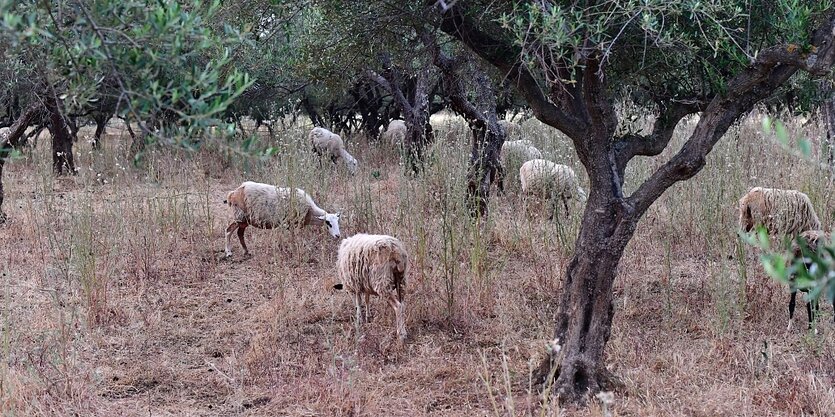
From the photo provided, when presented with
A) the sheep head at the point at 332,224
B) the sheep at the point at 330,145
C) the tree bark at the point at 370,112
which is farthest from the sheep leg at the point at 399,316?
the tree bark at the point at 370,112

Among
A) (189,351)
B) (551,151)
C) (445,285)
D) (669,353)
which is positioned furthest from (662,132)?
(551,151)

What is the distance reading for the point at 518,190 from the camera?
35.0ft

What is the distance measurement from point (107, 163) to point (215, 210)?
413 cm

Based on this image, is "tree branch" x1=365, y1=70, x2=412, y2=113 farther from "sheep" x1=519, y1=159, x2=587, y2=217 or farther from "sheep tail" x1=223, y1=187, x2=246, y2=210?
"sheep tail" x1=223, y1=187, x2=246, y2=210

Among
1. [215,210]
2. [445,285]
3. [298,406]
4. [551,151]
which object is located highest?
[551,151]

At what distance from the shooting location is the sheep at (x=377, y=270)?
5.62 m

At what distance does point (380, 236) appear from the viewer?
5852 millimetres

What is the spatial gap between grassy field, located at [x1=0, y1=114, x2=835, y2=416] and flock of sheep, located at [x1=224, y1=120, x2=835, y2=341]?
0.24m

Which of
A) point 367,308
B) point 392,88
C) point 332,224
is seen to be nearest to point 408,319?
point 367,308

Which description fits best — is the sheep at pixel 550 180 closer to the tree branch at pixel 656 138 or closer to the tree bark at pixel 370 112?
the tree branch at pixel 656 138

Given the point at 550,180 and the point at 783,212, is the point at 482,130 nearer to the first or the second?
the point at 550,180

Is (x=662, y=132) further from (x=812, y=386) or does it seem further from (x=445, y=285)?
(x=445, y=285)

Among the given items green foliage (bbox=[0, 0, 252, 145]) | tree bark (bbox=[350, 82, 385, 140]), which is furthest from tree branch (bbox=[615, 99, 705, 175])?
tree bark (bbox=[350, 82, 385, 140])

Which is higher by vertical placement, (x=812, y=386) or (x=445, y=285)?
(x=445, y=285)
